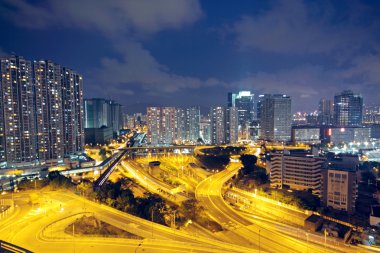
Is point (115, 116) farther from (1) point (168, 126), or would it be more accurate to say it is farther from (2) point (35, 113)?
(2) point (35, 113)

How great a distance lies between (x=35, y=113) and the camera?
24.3m

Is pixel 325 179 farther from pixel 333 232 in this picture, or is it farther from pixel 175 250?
pixel 175 250

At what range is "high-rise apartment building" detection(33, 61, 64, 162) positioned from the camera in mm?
24500

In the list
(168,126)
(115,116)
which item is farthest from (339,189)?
(115,116)

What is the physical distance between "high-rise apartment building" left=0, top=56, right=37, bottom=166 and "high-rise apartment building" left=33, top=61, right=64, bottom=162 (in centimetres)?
56

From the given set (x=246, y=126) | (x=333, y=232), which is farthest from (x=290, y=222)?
(x=246, y=126)

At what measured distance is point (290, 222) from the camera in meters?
14.5

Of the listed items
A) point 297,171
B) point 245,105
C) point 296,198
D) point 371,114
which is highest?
point 245,105

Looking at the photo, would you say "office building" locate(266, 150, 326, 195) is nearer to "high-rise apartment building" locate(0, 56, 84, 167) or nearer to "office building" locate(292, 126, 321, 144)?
"high-rise apartment building" locate(0, 56, 84, 167)

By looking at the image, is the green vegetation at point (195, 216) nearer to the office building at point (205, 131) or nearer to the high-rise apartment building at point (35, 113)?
the high-rise apartment building at point (35, 113)

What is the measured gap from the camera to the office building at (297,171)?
738 inches

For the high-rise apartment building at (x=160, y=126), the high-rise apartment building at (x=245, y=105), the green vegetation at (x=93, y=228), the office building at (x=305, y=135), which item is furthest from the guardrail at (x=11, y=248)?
the high-rise apartment building at (x=245, y=105)

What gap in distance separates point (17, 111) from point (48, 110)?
2.89m

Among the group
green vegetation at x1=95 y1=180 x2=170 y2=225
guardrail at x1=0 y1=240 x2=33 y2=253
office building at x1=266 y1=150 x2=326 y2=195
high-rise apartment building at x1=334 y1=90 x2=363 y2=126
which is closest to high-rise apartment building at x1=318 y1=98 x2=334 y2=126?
high-rise apartment building at x1=334 y1=90 x2=363 y2=126
